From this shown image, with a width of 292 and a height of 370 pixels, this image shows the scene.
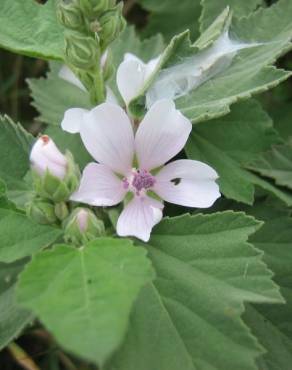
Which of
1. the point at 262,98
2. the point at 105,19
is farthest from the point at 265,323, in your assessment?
the point at 262,98

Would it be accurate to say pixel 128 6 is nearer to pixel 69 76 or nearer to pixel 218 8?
pixel 218 8

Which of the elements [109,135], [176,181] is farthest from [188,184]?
[109,135]

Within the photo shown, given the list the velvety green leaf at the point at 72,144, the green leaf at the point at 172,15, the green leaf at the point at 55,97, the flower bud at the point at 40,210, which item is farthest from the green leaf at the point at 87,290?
the green leaf at the point at 172,15

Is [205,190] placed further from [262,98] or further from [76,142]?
[262,98]

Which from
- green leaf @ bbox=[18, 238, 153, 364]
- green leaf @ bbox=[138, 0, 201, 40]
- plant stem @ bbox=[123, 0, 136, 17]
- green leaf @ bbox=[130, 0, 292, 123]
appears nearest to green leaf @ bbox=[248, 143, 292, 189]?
green leaf @ bbox=[130, 0, 292, 123]

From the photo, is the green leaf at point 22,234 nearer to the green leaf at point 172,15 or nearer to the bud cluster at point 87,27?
the bud cluster at point 87,27

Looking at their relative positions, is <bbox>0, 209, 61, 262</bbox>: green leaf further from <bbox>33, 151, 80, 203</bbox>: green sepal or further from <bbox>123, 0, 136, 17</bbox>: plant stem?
<bbox>123, 0, 136, 17</bbox>: plant stem
